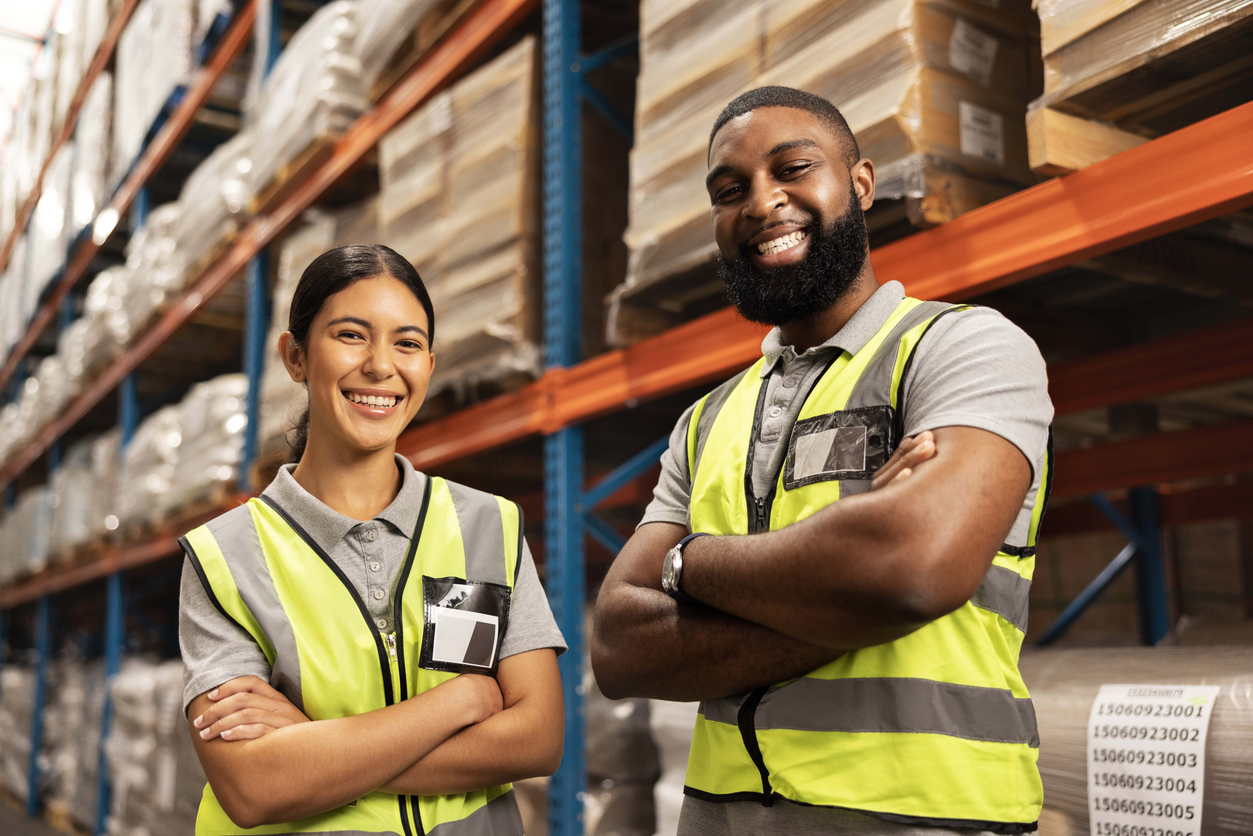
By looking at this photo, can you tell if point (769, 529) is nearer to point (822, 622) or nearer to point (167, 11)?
point (822, 622)

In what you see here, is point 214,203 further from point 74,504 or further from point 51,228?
point 51,228

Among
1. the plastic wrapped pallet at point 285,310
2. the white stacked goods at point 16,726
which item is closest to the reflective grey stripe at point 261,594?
the plastic wrapped pallet at point 285,310

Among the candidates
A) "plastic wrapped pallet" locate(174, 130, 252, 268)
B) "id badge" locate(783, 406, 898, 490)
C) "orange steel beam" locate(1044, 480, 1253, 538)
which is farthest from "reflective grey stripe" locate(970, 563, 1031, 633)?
"plastic wrapped pallet" locate(174, 130, 252, 268)

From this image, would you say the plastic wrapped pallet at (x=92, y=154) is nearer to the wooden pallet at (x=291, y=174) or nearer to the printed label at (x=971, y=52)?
the wooden pallet at (x=291, y=174)

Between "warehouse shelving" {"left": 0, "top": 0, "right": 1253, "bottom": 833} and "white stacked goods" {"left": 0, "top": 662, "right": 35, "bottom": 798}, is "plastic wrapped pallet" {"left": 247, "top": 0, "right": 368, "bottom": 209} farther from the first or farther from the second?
"white stacked goods" {"left": 0, "top": 662, "right": 35, "bottom": 798}

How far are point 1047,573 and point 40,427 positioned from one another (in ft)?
30.7

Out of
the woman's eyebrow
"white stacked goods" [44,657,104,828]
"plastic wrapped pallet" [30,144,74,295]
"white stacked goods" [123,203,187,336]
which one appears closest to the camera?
the woman's eyebrow

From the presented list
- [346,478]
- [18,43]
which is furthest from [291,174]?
[18,43]

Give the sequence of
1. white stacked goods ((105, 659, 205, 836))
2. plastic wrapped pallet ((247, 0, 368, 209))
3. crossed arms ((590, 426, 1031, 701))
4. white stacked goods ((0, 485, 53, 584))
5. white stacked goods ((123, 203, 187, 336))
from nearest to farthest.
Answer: crossed arms ((590, 426, 1031, 701)) → plastic wrapped pallet ((247, 0, 368, 209)) → white stacked goods ((105, 659, 205, 836)) → white stacked goods ((123, 203, 187, 336)) → white stacked goods ((0, 485, 53, 584))

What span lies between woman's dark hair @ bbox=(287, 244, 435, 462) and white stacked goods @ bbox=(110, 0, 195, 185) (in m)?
5.88

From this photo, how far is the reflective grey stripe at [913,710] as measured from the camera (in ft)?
4.35

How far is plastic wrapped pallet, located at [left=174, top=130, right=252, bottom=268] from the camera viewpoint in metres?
5.73

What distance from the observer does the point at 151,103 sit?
712 centimetres

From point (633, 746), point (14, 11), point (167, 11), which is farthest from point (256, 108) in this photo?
point (14, 11)
